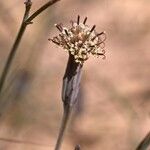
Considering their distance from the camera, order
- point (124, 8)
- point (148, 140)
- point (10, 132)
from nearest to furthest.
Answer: point (148, 140) < point (10, 132) < point (124, 8)

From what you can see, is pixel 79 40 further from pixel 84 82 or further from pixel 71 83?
pixel 84 82

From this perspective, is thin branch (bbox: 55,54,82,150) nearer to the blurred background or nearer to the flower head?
the flower head

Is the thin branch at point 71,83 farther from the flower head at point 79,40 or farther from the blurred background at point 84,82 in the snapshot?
the blurred background at point 84,82

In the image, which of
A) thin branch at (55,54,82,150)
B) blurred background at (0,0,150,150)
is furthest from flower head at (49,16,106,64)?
blurred background at (0,0,150,150)

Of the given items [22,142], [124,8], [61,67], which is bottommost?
[22,142]

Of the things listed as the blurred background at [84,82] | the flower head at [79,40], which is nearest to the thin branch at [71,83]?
the flower head at [79,40]

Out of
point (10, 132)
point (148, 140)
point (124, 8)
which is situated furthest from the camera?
point (124, 8)

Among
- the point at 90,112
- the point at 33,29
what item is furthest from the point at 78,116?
the point at 33,29

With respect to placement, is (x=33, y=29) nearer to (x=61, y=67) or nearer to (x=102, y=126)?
(x=61, y=67)
